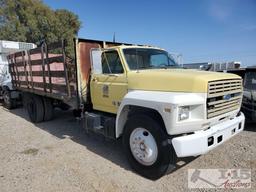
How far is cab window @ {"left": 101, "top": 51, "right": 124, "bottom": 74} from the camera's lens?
4.33m

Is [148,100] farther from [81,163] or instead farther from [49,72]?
[49,72]

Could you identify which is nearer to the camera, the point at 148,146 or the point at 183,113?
the point at 183,113

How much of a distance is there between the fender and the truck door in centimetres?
52

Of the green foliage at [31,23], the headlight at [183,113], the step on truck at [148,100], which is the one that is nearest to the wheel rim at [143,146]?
the step on truck at [148,100]

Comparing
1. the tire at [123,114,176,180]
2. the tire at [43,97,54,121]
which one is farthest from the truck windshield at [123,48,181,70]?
the tire at [43,97,54,121]

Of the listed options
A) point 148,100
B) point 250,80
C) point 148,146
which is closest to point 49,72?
point 148,100

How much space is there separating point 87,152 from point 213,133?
110 inches

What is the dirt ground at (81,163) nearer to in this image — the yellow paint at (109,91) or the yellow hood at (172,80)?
the yellow paint at (109,91)

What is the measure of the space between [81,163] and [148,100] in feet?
6.54

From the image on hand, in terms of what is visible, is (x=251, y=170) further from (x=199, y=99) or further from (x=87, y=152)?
(x=87, y=152)

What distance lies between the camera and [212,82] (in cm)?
321

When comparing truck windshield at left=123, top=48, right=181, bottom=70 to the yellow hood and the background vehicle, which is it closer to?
the yellow hood

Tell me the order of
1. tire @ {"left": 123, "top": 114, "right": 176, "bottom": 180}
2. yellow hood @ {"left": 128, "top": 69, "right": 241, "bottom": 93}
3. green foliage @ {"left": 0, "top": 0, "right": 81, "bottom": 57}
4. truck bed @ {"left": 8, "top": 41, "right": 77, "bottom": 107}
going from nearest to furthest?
yellow hood @ {"left": 128, "top": 69, "right": 241, "bottom": 93}
tire @ {"left": 123, "top": 114, "right": 176, "bottom": 180}
truck bed @ {"left": 8, "top": 41, "right": 77, "bottom": 107}
green foliage @ {"left": 0, "top": 0, "right": 81, "bottom": 57}

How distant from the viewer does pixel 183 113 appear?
3076 millimetres
